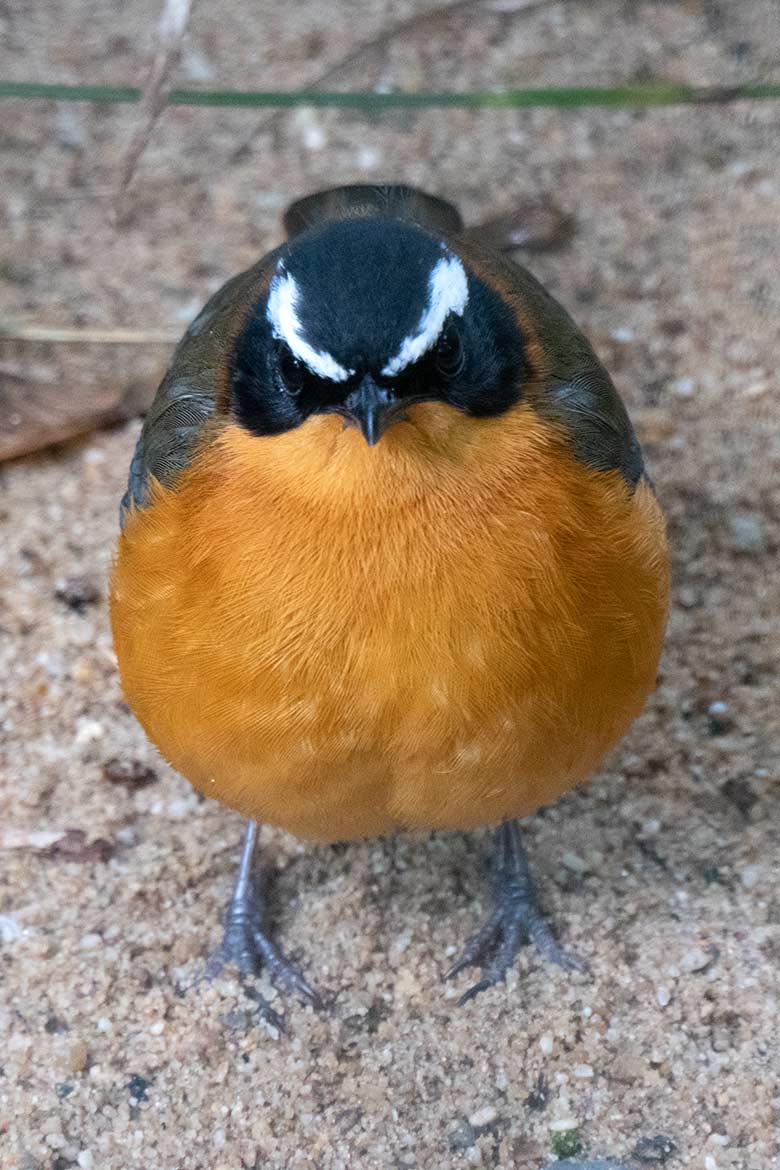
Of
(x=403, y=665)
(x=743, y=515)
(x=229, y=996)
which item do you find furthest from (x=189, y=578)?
(x=743, y=515)

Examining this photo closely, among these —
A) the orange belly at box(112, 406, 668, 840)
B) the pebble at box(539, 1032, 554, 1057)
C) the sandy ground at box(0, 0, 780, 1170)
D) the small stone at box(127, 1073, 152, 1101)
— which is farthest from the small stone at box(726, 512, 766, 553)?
the small stone at box(127, 1073, 152, 1101)

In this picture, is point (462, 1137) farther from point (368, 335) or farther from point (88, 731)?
point (368, 335)

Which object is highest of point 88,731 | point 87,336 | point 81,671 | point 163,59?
point 163,59

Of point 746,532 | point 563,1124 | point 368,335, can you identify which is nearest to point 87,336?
point 746,532

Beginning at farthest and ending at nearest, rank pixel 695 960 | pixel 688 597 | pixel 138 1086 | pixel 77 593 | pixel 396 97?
pixel 77 593 < pixel 688 597 < pixel 396 97 < pixel 695 960 < pixel 138 1086

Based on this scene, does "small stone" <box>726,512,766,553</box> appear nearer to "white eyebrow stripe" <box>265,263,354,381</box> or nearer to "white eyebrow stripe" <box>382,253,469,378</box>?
"white eyebrow stripe" <box>382,253,469,378</box>

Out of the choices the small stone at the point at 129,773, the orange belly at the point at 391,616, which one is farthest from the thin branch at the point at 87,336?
the orange belly at the point at 391,616

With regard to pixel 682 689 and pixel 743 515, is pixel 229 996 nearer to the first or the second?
pixel 682 689
